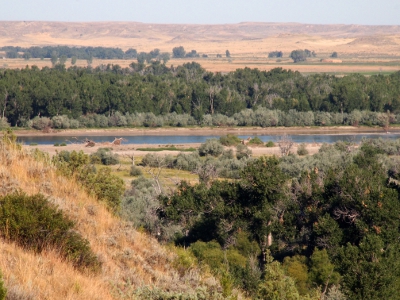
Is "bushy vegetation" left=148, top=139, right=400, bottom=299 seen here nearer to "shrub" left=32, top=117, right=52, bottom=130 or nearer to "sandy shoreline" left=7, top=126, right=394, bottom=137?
"sandy shoreline" left=7, top=126, right=394, bottom=137

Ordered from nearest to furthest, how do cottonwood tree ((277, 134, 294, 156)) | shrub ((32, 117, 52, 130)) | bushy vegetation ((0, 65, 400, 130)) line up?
cottonwood tree ((277, 134, 294, 156)) → shrub ((32, 117, 52, 130)) → bushy vegetation ((0, 65, 400, 130))

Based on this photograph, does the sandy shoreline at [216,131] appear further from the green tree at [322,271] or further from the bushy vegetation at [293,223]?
the green tree at [322,271]

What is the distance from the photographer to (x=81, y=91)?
83.2 metres

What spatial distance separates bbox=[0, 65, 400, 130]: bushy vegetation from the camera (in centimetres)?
7856

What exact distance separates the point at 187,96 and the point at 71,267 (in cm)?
7947

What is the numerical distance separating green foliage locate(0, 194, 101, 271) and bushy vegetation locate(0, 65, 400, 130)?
68.2 m

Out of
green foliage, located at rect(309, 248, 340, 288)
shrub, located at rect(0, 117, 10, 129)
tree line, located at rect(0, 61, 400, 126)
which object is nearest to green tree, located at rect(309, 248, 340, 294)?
green foliage, located at rect(309, 248, 340, 288)

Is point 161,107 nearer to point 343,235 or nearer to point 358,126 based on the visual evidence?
point 358,126

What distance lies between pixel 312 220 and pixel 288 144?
34.4 m

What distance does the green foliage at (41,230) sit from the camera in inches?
320

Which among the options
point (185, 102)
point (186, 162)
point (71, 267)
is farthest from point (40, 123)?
point (71, 267)

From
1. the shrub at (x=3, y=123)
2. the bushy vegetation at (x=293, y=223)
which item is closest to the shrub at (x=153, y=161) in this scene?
the shrub at (x=3, y=123)

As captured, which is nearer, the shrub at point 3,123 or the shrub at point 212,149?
the shrub at point 212,149

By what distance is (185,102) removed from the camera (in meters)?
86.0
